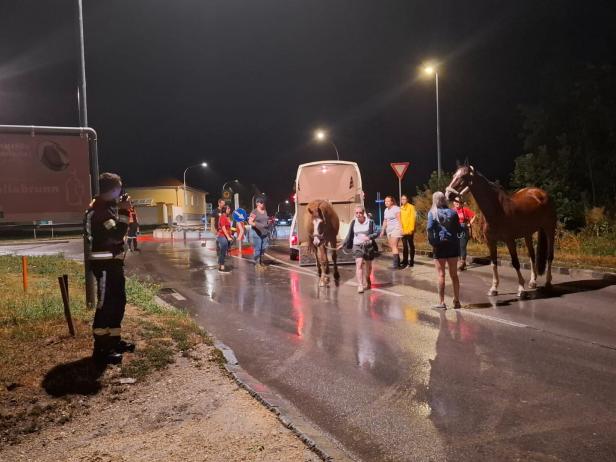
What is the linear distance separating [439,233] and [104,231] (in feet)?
16.6

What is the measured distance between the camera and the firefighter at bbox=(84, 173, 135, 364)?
5789 mm

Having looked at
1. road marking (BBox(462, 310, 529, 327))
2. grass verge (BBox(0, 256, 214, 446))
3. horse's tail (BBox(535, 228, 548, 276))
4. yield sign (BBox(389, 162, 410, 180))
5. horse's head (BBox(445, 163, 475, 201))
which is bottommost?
road marking (BBox(462, 310, 529, 327))

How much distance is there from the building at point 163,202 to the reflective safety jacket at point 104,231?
193 ft

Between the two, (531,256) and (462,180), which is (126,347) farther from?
(531,256)

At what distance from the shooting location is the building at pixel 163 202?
70.0 metres

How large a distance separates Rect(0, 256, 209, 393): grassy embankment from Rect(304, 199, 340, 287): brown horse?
12.1 feet

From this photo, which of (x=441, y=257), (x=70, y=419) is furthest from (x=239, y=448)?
(x=441, y=257)

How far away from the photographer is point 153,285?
1259 cm

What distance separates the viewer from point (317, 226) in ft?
39.0

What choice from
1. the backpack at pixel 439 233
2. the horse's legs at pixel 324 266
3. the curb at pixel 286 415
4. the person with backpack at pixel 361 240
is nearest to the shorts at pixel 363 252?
the person with backpack at pixel 361 240

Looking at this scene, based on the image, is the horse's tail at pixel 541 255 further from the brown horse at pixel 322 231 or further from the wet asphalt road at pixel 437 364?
the brown horse at pixel 322 231

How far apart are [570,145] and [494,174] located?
13019mm

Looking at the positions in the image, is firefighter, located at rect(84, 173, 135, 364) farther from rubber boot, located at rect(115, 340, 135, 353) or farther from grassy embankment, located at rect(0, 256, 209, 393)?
grassy embankment, located at rect(0, 256, 209, 393)

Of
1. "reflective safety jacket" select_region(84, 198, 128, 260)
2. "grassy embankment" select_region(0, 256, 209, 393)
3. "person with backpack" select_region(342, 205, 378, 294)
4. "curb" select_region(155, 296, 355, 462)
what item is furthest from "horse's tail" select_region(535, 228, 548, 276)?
"reflective safety jacket" select_region(84, 198, 128, 260)
